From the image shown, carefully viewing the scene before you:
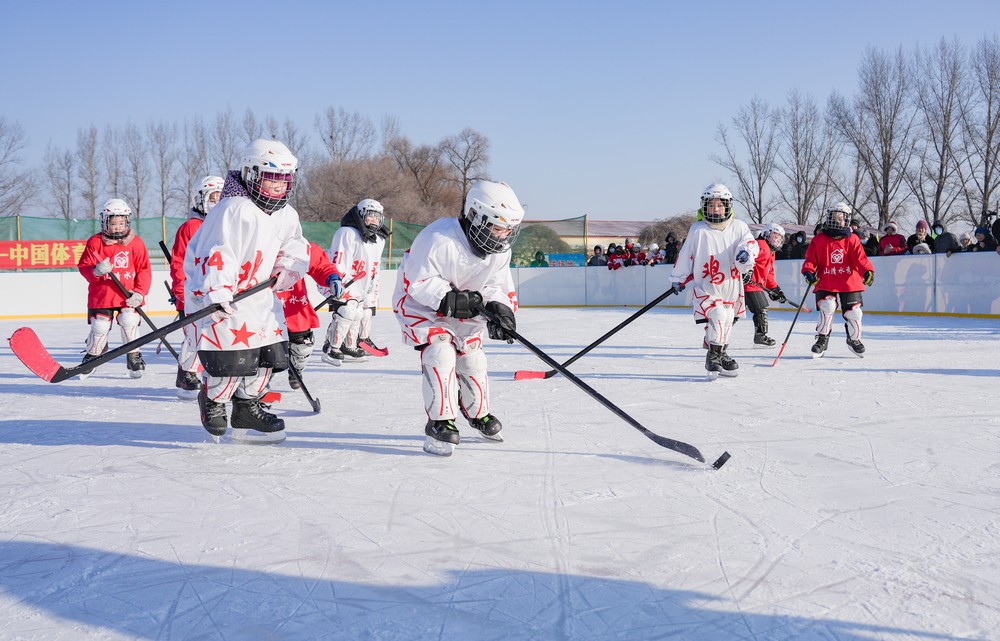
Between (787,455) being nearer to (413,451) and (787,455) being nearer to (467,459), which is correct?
(467,459)

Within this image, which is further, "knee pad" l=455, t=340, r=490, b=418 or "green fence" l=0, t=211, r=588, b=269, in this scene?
"green fence" l=0, t=211, r=588, b=269

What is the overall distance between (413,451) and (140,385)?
3197mm

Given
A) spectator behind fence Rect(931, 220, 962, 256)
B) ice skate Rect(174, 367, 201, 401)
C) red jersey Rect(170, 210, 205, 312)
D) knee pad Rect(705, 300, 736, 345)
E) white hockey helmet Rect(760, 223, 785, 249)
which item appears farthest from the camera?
spectator behind fence Rect(931, 220, 962, 256)

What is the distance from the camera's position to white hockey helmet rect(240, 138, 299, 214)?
363cm

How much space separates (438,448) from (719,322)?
3265 millimetres

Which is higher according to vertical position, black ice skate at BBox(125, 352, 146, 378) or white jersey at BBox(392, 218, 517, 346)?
white jersey at BBox(392, 218, 517, 346)

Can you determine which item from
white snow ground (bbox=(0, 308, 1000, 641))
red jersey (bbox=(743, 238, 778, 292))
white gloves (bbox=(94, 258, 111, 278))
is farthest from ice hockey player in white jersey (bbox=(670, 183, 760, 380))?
white gloves (bbox=(94, 258, 111, 278))

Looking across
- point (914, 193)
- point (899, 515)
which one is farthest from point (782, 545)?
point (914, 193)

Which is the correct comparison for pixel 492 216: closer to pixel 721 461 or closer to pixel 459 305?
pixel 459 305

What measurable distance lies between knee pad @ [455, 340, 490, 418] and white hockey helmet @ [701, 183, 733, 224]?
3.10 m

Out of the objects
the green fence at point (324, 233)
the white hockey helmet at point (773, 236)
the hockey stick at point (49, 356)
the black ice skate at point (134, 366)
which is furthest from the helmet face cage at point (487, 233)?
the green fence at point (324, 233)

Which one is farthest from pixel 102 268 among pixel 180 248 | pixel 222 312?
pixel 222 312

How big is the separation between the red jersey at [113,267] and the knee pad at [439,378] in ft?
12.0

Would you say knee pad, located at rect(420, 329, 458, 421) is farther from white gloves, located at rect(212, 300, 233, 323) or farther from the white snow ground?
white gloves, located at rect(212, 300, 233, 323)
